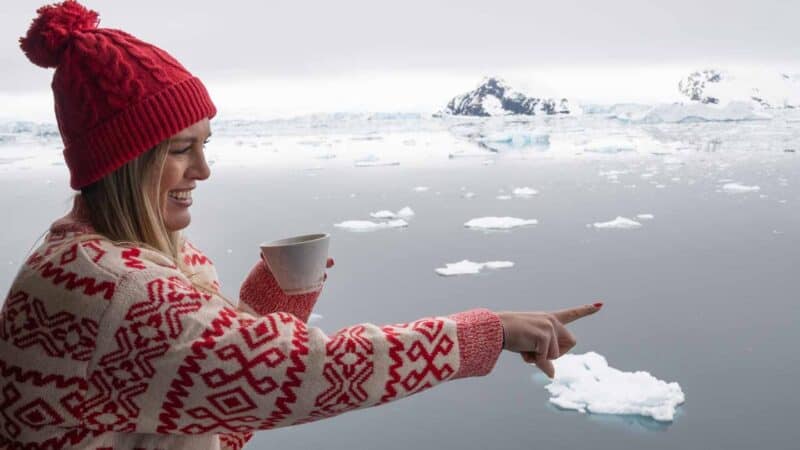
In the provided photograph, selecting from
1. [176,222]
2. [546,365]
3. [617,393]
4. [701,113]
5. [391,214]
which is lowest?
[617,393]

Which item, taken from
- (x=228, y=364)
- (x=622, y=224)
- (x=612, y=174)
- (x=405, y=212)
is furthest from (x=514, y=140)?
(x=228, y=364)

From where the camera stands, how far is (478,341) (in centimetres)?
54

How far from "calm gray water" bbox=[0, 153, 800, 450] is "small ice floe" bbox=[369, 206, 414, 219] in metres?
0.19

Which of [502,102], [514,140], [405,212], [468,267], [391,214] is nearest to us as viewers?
[468,267]

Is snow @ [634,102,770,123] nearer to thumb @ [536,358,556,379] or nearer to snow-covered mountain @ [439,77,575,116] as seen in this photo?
snow-covered mountain @ [439,77,575,116]

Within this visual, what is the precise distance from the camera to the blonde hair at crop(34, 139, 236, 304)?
1.92 feet

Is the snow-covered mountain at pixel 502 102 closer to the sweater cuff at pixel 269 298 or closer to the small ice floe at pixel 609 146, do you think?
the small ice floe at pixel 609 146

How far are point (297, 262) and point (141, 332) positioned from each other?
0.23 meters

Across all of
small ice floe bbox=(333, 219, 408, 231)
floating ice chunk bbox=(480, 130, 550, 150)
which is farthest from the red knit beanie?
floating ice chunk bbox=(480, 130, 550, 150)

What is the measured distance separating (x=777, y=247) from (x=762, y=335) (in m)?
1.33

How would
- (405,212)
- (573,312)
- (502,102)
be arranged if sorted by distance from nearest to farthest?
(573,312), (405,212), (502,102)

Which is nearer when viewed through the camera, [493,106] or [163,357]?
[163,357]

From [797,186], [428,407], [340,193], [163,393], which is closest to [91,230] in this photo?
[163,393]

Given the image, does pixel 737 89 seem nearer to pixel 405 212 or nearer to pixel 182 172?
pixel 405 212
